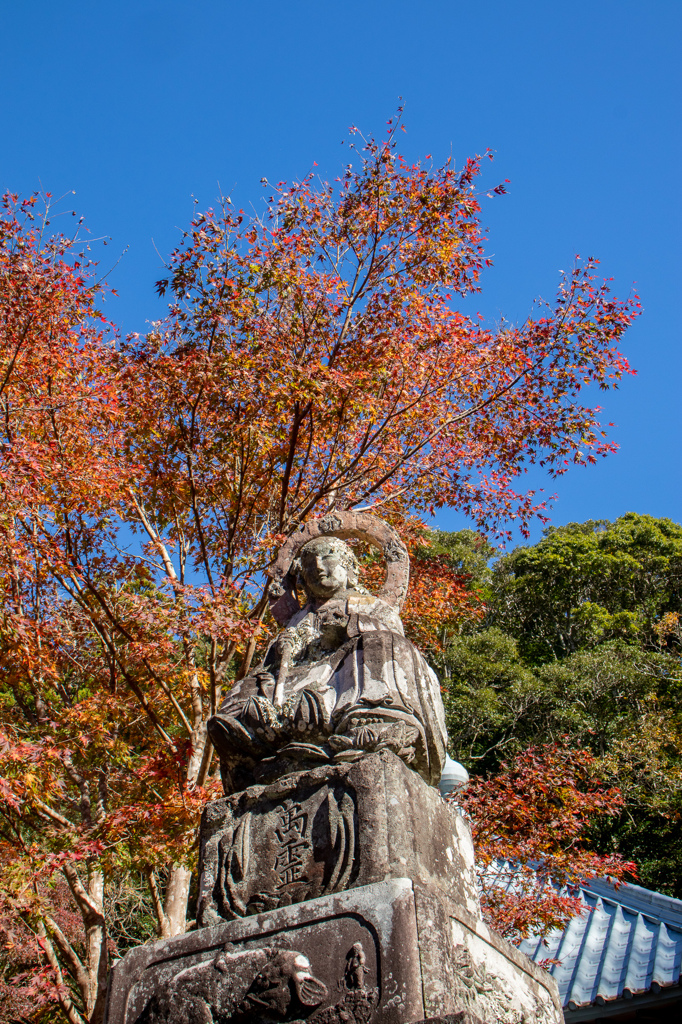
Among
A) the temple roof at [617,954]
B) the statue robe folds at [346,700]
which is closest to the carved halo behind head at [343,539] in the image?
the statue robe folds at [346,700]

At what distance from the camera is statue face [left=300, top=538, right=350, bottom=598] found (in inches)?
200

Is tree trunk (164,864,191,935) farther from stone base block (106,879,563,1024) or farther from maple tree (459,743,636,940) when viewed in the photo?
stone base block (106,879,563,1024)

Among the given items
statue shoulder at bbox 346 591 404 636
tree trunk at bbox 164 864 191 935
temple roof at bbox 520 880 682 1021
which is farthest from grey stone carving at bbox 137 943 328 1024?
temple roof at bbox 520 880 682 1021

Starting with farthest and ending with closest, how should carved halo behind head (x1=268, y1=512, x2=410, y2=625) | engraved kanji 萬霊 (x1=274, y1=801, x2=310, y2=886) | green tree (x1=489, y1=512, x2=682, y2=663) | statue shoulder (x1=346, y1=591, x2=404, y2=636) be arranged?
green tree (x1=489, y1=512, x2=682, y2=663), carved halo behind head (x1=268, y1=512, x2=410, y2=625), statue shoulder (x1=346, y1=591, x2=404, y2=636), engraved kanji 萬霊 (x1=274, y1=801, x2=310, y2=886)

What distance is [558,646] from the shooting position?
2492cm

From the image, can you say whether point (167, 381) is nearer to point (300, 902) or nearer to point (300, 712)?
point (300, 712)

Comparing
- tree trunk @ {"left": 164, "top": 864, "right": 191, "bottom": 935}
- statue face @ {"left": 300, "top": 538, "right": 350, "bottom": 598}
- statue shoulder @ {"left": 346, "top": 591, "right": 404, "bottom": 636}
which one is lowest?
tree trunk @ {"left": 164, "top": 864, "right": 191, "bottom": 935}

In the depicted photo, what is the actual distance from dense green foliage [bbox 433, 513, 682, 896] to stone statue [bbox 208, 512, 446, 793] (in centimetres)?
590

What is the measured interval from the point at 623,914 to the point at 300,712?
8118 millimetres

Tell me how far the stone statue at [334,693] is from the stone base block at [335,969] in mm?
735

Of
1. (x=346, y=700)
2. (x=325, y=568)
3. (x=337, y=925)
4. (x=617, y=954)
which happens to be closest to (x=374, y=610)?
(x=325, y=568)

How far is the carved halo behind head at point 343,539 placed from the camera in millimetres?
5246

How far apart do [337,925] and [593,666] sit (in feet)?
58.3

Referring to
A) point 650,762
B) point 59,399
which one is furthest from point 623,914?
point 59,399
